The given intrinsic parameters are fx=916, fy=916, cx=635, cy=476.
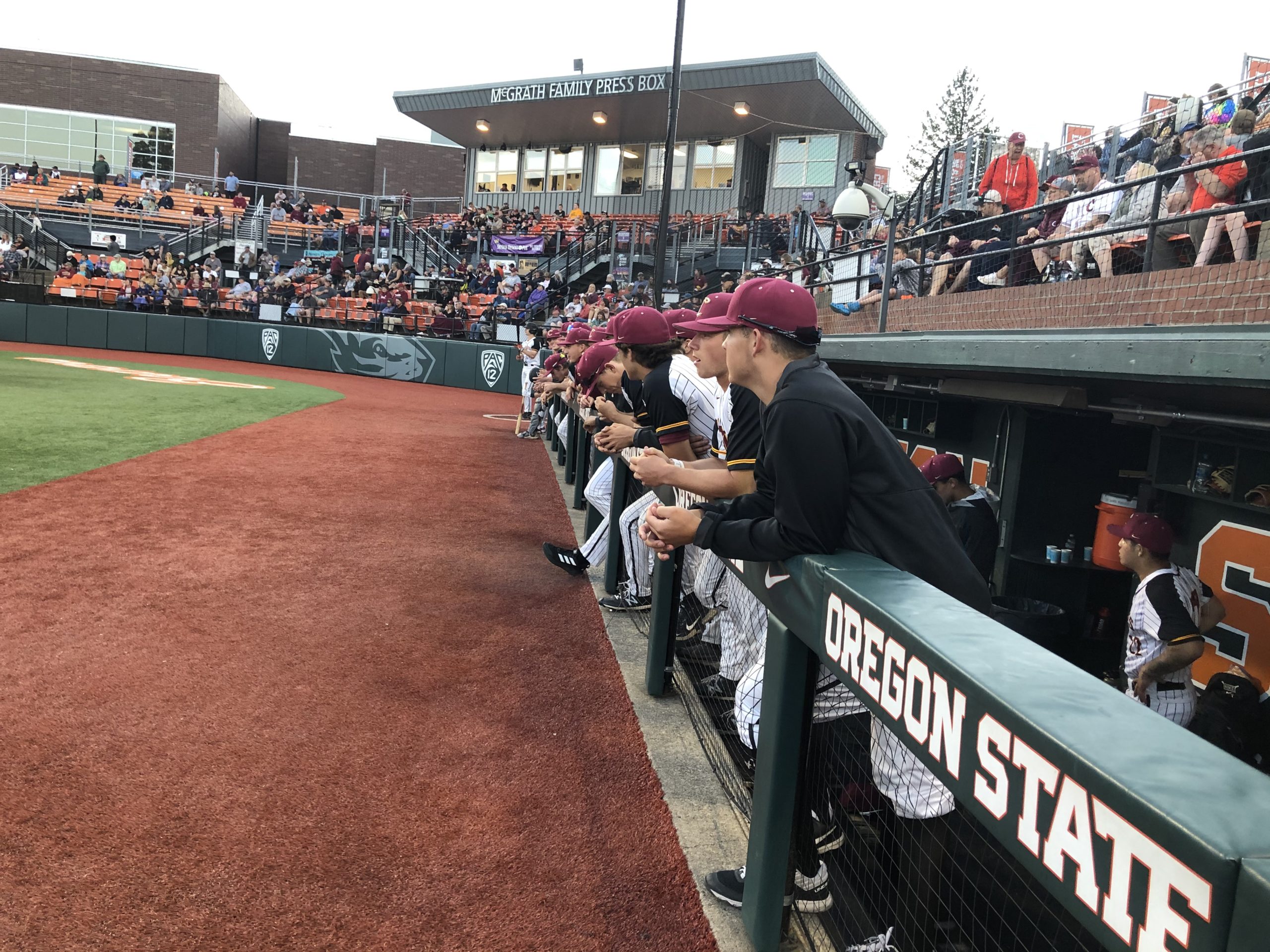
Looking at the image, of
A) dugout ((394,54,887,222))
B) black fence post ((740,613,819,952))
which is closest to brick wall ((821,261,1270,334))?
black fence post ((740,613,819,952))

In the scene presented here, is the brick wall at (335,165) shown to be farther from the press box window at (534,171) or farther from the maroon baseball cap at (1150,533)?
the maroon baseball cap at (1150,533)

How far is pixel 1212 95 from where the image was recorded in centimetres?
751

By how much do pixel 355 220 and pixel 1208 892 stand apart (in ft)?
128

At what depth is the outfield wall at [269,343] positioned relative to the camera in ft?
84.7

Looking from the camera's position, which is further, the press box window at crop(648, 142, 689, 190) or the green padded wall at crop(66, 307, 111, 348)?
the press box window at crop(648, 142, 689, 190)

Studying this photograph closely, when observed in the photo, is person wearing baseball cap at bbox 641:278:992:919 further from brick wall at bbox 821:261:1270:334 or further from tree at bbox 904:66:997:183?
tree at bbox 904:66:997:183

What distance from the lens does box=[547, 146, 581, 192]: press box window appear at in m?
35.2

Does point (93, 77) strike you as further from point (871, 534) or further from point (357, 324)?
point (871, 534)

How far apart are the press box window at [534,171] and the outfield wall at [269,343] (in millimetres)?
12710

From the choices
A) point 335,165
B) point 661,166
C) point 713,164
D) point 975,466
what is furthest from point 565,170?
point 975,466

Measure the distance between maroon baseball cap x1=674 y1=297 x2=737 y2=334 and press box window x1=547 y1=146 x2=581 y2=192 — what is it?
106 feet

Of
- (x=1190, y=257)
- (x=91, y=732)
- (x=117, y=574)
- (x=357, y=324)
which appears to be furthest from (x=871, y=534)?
(x=357, y=324)

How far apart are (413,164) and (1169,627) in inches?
1937

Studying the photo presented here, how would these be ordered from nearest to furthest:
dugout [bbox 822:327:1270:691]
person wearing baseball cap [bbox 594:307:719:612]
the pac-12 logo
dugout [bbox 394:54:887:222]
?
dugout [bbox 822:327:1270:691] < person wearing baseball cap [bbox 594:307:719:612] < the pac-12 logo < dugout [bbox 394:54:887:222]
